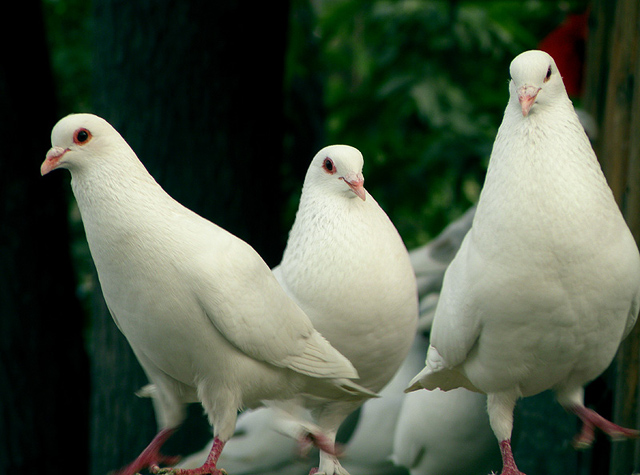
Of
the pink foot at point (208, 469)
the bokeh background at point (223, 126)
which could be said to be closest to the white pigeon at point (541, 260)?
the pink foot at point (208, 469)

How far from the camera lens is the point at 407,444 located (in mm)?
3227

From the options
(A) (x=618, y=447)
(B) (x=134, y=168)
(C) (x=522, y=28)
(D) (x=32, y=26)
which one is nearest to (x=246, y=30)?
(D) (x=32, y=26)

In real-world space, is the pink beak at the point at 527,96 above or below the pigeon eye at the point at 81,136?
below

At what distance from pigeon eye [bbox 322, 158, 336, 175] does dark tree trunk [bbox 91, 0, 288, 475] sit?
211cm

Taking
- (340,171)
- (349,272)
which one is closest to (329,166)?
(340,171)

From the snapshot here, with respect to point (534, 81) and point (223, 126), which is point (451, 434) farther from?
point (223, 126)

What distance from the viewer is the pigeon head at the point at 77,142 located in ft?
6.55

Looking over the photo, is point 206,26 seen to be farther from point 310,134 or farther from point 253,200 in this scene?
point 310,134

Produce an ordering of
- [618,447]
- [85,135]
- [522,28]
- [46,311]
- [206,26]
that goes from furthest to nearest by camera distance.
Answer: [522,28]
[46,311]
[206,26]
[618,447]
[85,135]

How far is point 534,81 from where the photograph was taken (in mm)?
1988

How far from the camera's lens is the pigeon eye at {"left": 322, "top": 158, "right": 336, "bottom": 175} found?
2.42 meters

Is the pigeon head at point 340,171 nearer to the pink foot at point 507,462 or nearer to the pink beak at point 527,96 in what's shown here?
the pink beak at point 527,96

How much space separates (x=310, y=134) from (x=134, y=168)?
421cm

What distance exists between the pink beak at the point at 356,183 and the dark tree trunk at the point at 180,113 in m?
2.23
